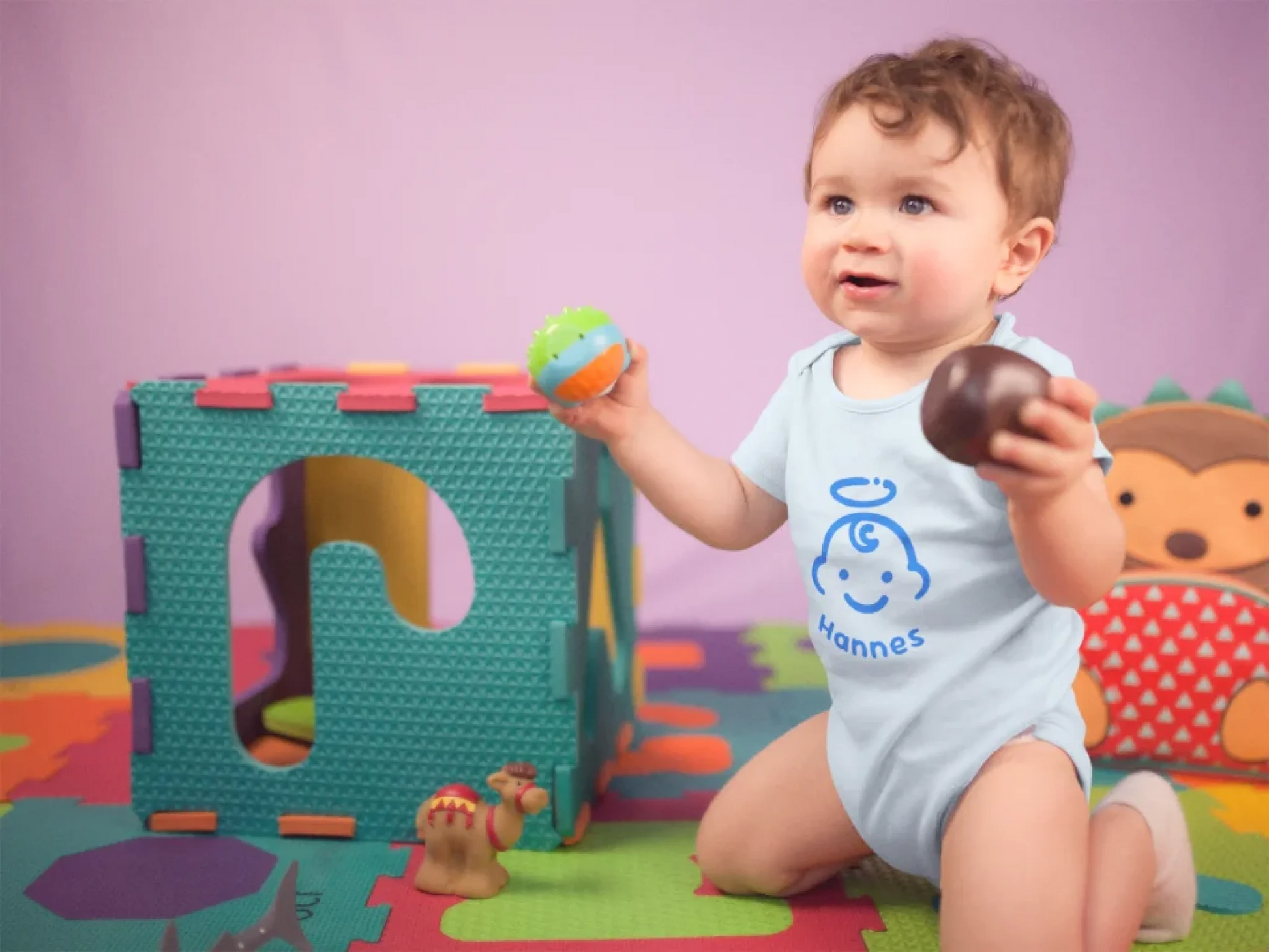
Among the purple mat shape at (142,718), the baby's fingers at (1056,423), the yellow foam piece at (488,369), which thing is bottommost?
the purple mat shape at (142,718)

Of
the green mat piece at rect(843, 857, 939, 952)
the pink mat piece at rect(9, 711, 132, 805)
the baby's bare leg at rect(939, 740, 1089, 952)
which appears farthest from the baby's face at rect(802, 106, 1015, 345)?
the pink mat piece at rect(9, 711, 132, 805)

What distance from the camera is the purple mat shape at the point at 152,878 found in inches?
34.7

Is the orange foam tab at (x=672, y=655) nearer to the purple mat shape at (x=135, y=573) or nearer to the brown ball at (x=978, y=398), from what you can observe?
the purple mat shape at (x=135, y=573)

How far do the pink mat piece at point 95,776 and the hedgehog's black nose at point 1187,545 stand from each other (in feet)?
3.14

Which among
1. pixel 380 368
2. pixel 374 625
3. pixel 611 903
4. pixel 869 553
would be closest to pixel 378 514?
pixel 380 368

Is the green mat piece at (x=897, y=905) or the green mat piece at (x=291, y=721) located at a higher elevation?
the green mat piece at (x=291, y=721)

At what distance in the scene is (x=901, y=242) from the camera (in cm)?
73

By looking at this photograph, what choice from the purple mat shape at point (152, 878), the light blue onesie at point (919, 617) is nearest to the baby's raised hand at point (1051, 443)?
the light blue onesie at point (919, 617)

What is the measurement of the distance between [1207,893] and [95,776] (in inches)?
36.5

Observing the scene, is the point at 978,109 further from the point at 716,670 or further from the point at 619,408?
the point at 716,670

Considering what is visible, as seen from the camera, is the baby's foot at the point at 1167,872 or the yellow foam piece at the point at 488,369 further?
the yellow foam piece at the point at 488,369

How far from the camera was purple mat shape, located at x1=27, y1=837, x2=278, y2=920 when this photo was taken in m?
0.88

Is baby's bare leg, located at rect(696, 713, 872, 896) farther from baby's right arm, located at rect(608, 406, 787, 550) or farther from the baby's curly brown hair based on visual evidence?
the baby's curly brown hair

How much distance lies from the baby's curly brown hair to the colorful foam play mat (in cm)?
50
